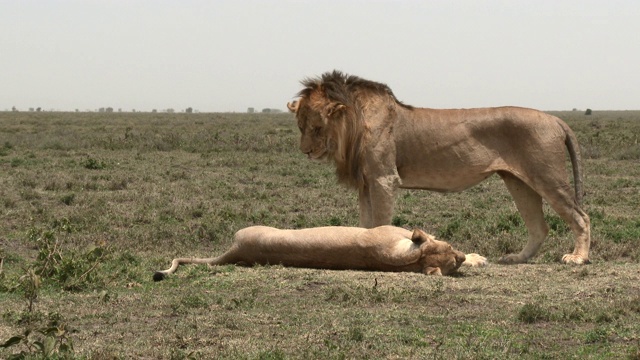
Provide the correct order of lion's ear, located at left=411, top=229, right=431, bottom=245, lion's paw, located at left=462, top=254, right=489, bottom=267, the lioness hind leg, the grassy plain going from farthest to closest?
the lioness hind leg < lion's paw, located at left=462, top=254, right=489, bottom=267 < lion's ear, located at left=411, top=229, right=431, bottom=245 < the grassy plain

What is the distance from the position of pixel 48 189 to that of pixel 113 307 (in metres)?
9.71

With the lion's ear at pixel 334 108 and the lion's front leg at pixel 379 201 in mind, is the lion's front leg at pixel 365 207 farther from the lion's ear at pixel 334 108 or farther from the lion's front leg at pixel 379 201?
the lion's ear at pixel 334 108

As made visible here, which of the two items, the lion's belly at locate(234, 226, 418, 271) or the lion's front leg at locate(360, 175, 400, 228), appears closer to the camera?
the lion's belly at locate(234, 226, 418, 271)

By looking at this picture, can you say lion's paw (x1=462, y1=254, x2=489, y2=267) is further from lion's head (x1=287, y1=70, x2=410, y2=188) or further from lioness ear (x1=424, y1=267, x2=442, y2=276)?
lion's head (x1=287, y1=70, x2=410, y2=188)

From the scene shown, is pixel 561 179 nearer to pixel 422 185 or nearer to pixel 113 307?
pixel 422 185

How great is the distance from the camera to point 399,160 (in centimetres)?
968

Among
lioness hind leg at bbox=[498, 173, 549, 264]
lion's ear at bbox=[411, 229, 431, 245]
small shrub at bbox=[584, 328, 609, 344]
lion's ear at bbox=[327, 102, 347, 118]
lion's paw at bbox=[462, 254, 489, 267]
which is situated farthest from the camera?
lioness hind leg at bbox=[498, 173, 549, 264]

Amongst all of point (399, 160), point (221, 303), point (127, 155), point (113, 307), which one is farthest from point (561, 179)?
point (127, 155)

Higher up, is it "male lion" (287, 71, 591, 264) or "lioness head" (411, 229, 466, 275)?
"male lion" (287, 71, 591, 264)

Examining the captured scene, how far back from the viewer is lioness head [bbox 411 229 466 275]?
26.6ft

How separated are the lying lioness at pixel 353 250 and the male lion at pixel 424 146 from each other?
0.98 metres

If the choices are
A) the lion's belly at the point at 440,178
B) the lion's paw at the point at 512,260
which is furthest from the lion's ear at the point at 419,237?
the lion's paw at the point at 512,260

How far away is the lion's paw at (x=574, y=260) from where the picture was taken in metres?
9.23

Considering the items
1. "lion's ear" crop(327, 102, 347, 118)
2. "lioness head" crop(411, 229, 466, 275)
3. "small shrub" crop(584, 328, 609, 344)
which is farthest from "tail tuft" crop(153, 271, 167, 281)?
"small shrub" crop(584, 328, 609, 344)
